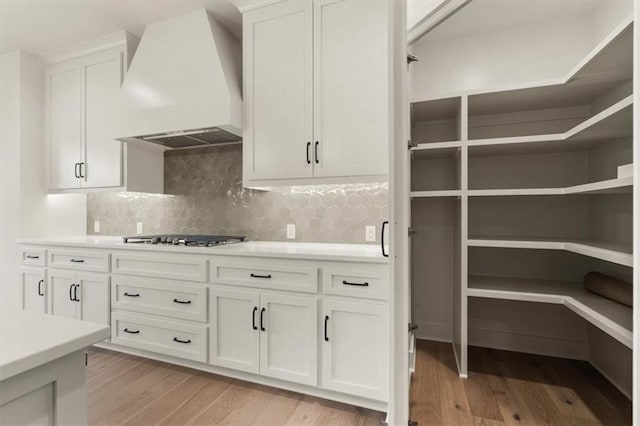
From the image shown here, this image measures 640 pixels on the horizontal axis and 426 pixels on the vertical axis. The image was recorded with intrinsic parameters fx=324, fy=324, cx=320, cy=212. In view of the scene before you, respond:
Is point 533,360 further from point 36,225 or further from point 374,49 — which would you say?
point 36,225

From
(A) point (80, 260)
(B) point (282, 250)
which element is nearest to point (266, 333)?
(B) point (282, 250)

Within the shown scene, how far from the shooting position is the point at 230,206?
9.18 feet

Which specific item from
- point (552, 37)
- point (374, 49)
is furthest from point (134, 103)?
point (552, 37)

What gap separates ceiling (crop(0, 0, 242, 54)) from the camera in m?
2.28

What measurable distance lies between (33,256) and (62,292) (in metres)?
0.45

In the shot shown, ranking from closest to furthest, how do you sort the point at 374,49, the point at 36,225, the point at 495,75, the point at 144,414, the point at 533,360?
the point at 144,414 → the point at 374,49 → the point at 533,360 → the point at 495,75 → the point at 36,225

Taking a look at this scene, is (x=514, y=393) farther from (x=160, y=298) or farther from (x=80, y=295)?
(x=80, y=295)

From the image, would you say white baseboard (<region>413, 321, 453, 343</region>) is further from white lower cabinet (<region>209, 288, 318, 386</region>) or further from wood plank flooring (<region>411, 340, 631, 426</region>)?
white lower cabinet (<region>209, 288, 318, 386</region>)

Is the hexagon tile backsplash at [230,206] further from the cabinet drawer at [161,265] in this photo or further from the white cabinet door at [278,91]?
the cabinet drawer at [161,265]

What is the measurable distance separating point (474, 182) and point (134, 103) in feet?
9.01

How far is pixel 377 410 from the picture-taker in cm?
179

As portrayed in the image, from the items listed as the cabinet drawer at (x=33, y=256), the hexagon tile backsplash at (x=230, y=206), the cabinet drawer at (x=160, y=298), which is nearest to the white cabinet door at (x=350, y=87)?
the hexagon tile backsplash at (x=230, y=206)

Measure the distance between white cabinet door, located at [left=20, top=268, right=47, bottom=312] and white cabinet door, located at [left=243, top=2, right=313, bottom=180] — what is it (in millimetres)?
2049

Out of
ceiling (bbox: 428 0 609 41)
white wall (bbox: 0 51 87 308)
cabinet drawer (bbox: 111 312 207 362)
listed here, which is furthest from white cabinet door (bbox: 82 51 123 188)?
ceiling (bbox: 428 0 609 41)
